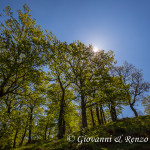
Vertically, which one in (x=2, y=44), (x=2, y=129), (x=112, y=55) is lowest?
(x=2, y=129)

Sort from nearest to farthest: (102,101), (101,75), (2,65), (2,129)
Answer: (2,129), (2,65), (102,101), (101,75)

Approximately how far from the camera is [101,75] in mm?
15711

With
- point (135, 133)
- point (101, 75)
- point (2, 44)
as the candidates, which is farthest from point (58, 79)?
point (135, 133)

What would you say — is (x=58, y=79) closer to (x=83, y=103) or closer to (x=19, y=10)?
(x=83, y=103)

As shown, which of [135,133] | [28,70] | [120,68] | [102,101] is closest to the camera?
[135,133]

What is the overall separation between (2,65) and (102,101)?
14.7m

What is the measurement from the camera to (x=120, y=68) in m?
30.9

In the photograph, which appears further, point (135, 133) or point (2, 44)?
point (2, 44)

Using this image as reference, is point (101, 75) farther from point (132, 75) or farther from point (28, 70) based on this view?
point (132, 75)

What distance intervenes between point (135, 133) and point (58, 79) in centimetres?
1450

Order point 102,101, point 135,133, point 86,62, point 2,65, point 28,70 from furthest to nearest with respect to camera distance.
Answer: point 86,62 → point 102,101 → point 28,70 → point 2,65 → point 135,133

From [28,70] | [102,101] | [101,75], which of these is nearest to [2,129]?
[28,70]

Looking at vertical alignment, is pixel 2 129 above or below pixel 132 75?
below

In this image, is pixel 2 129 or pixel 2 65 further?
pixel 2 65
